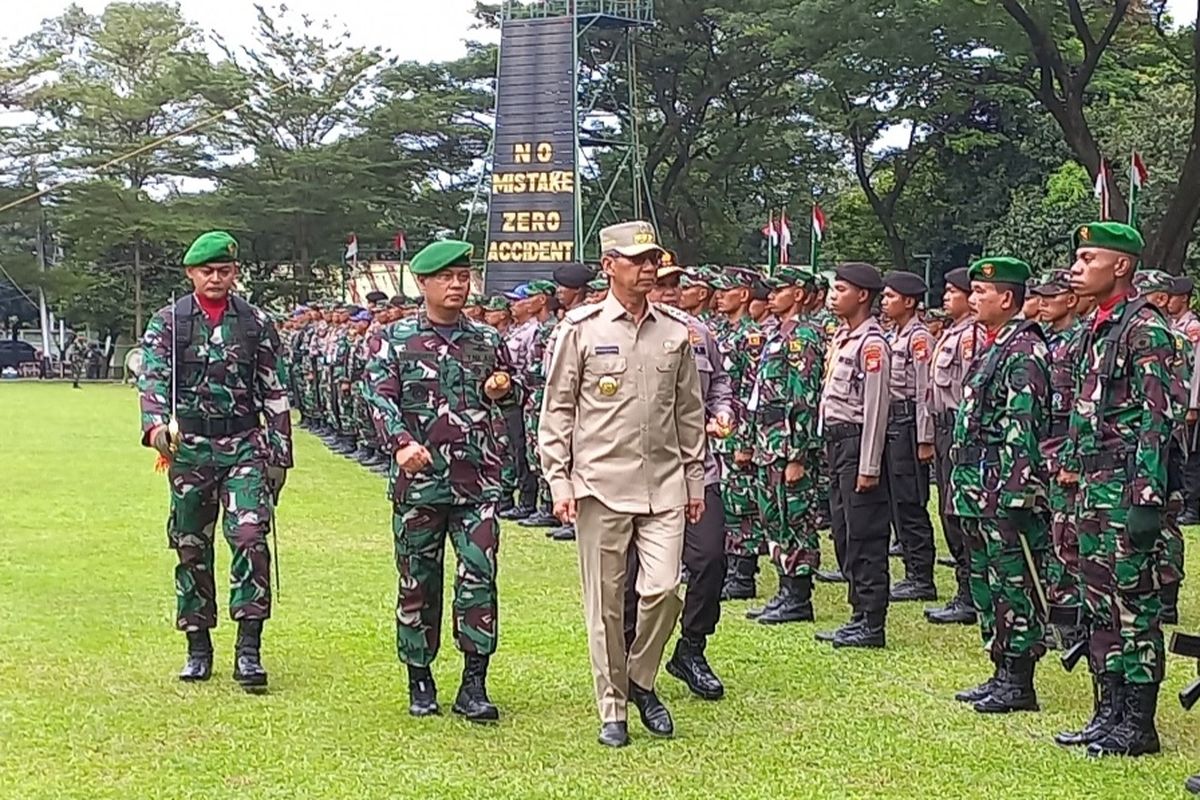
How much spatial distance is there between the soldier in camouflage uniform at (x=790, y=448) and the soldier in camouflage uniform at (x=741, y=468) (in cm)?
23

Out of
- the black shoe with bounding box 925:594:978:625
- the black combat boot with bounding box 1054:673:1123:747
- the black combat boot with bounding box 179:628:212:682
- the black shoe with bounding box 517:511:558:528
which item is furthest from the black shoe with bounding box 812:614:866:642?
the black shoe with bounding box 517:511:558:528

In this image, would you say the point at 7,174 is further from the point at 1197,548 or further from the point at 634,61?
the point at 1197,548

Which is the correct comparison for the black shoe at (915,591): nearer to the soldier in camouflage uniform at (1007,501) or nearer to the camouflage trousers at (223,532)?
the soldier in camouflage uniform at (1007,501)

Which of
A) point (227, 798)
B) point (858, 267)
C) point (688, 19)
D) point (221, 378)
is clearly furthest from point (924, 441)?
point (688, 19)

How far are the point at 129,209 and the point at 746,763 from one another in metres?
36.4

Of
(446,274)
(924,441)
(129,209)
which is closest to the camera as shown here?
(446,274)

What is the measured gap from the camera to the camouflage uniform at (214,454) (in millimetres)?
6754

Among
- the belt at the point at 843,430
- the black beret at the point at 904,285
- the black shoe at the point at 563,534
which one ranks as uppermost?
the black beret at the point at 904,285

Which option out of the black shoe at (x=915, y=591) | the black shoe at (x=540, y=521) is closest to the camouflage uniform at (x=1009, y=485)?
the black shoe at (x=915, y=591)

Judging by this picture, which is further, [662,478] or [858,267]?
[858,267]

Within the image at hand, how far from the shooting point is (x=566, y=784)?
5422mm

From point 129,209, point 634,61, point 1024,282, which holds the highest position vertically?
point 634,61

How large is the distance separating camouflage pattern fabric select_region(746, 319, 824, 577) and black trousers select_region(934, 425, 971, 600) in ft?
2.33

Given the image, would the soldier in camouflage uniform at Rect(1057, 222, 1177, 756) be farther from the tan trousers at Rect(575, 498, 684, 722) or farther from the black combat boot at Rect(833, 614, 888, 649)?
the black combat boot at Rect(833, 614, 888, 649)
